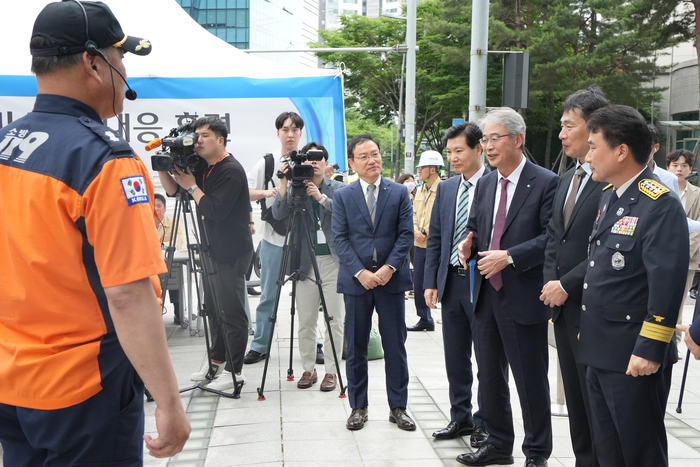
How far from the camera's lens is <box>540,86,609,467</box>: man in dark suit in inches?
128

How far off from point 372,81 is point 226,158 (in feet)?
83.7

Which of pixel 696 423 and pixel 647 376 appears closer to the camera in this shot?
pixel 647 376

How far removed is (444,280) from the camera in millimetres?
4219

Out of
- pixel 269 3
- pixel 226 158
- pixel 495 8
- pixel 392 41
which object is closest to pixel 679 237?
pixel 226 158

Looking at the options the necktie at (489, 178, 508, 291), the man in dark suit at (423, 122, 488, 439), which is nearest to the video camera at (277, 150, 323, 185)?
the man in dark suit at (423, 122, 488, 439)

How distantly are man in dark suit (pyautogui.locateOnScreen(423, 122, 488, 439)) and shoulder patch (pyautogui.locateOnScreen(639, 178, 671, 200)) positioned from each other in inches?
57.7

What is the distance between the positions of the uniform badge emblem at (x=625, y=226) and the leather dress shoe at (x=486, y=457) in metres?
1.63

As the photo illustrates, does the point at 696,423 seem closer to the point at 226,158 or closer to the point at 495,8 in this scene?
the point at 226,158

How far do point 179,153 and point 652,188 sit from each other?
3.06m

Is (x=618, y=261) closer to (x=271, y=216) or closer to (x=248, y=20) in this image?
(x=271, y=216)

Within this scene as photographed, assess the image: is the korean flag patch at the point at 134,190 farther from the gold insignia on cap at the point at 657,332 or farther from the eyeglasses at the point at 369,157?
the eyeglasses at the point at 369,157

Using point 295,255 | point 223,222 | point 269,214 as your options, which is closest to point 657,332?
point 295,255

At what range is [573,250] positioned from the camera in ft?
10.8

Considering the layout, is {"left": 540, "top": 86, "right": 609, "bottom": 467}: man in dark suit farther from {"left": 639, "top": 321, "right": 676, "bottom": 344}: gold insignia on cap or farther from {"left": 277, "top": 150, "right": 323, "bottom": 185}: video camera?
{"left": 277, "top": 150, "right": 323, "bottom": 185}: video camera
